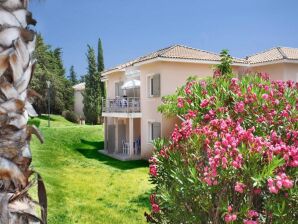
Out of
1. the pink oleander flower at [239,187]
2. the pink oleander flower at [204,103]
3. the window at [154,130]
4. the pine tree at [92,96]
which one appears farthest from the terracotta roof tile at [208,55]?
the pine tree at [92,96]

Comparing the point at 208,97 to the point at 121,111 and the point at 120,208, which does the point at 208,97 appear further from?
the point at 121,111

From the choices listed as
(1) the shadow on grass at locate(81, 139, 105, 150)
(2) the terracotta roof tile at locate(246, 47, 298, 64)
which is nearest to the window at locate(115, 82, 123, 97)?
(1) the shadow on grass at locate(81, 139, 105, 150)

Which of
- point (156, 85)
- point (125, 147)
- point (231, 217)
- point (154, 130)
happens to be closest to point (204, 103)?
point (231, 217)

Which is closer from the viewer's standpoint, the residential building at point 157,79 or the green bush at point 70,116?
the residential building at point 157,79

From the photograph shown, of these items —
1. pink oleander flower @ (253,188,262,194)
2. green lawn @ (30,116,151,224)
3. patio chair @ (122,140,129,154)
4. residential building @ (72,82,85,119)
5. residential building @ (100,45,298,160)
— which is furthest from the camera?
residential building @ (72,82,85,119)

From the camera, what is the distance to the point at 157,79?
91.2 ft

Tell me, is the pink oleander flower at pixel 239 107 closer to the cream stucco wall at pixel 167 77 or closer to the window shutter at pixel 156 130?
the cream stucco wall at pixel 167 77

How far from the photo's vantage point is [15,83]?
2.56m

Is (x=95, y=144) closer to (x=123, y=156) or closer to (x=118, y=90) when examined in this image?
(x=118, y=90)

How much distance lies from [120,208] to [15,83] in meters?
12.8

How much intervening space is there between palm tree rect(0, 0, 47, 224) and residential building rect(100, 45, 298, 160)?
2398 centimetres

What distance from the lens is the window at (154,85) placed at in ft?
91.0

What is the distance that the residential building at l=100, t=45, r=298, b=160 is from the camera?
27.3 meters

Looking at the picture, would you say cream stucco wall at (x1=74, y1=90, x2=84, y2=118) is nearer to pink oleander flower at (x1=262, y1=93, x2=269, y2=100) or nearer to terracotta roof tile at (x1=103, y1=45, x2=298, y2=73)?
terracotta roof tile at (x1=103, y1=45, x2=298, y2=73)
